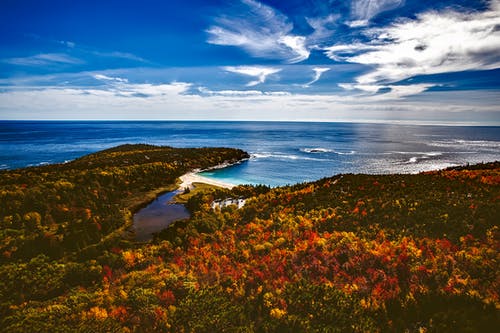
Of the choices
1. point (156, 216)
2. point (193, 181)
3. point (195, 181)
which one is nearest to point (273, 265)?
point (156, 216)

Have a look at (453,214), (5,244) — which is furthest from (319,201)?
(5,244)

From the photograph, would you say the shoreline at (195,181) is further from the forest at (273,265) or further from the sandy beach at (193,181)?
the forest at (273,265)

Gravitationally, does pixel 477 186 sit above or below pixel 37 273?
above

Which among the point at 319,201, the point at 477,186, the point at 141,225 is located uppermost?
the point at 477,186

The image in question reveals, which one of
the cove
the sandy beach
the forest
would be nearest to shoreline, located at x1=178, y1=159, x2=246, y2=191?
the sandy beach

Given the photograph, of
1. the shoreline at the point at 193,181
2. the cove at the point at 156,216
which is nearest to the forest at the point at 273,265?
the cove at the point at 156,216

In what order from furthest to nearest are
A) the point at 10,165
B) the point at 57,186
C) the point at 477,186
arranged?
the point at 10,165 < the point at 57,186 < the point at 477,186

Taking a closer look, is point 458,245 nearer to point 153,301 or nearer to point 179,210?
point 153,301
